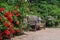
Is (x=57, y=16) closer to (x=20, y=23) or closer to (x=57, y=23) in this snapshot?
(x=57, y=23)

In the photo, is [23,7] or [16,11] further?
[23,7]

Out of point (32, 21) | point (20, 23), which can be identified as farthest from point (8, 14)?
point (32, 21)

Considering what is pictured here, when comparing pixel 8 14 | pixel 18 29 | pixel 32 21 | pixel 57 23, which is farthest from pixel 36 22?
pixel 8 14

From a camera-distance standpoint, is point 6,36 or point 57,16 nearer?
point 6,36

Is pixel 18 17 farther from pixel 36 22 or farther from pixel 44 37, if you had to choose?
pixel 36 22

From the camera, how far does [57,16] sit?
54.6 ft

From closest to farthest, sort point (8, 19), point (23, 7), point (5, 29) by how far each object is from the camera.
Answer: point (5, 29) < point (8, 19) < point (23, 7)

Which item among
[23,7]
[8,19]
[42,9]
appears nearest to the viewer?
[8,19]

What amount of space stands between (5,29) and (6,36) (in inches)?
16.4

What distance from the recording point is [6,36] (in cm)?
952

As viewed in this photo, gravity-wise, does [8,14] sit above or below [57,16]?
above

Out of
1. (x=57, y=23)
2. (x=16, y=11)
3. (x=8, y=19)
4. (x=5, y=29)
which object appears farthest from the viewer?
(x=57, y=23)

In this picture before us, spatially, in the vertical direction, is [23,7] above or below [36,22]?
above

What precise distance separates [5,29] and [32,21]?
192 inches
